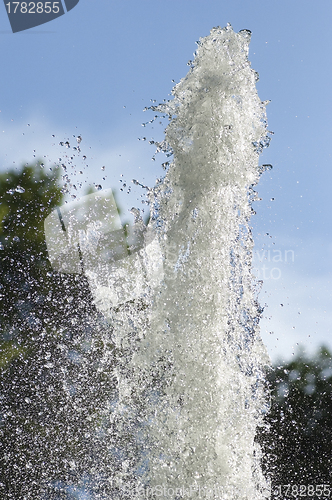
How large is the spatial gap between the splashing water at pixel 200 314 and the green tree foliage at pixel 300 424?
10.1 meters

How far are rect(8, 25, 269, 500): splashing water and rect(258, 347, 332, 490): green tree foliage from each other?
1008 cm

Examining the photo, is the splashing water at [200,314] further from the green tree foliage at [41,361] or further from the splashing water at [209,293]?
the green tree foliage at [41,361]

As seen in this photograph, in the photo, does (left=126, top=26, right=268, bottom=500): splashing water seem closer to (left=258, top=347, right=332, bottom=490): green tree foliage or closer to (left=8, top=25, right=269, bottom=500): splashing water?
(left=8, top=25, right=269, bottom=500): splashing water

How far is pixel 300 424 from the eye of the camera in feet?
53.8

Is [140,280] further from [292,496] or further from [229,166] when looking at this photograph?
[292,496]

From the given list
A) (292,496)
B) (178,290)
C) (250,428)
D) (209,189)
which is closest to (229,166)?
(209,189)

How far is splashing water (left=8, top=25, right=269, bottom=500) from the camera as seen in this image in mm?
4094

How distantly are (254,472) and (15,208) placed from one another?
12.3m

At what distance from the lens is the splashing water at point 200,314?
13.4 ft
